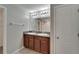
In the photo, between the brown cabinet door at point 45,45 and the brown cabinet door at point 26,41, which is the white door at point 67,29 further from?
the brown cabinet door at point 26,41

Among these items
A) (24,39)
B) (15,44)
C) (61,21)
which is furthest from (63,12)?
(24,39)

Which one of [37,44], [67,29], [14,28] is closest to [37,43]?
[37,44]

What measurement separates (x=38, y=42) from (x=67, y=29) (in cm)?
170

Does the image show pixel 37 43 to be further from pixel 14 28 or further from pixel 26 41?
pixel 14 28

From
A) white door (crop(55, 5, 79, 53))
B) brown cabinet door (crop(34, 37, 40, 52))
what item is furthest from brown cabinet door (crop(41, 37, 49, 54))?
white door (crop(55, 5, 79, 53))

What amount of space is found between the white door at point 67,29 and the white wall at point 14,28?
1.68 meters

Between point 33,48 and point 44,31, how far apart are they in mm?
971

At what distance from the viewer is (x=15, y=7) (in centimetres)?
366

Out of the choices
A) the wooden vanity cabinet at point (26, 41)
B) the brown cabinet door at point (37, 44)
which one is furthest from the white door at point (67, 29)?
the wooden vanity cabinet at point (26, 41)

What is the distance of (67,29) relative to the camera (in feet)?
7.64

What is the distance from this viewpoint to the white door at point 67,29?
86.5 inches

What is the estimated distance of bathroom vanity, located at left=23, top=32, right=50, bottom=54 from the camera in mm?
3389
